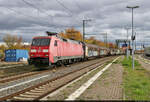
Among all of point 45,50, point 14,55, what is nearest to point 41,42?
point 45,50

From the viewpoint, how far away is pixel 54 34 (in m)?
19.9

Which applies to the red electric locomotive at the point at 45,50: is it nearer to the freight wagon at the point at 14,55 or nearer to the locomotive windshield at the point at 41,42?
the locomotive windshield at the point at 41,42

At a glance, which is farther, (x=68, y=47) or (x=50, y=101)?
(x=68, y=47)

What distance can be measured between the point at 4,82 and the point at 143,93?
7640 millimetres

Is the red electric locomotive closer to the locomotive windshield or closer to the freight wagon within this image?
the locomotive windshield

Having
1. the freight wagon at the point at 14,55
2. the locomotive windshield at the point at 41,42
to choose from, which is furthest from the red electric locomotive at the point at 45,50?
the freight wagon at the point at 14,55

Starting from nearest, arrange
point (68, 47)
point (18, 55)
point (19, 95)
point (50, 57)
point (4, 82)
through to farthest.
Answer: point (19, 95), point (4, 82), point (50, 57), point (68, 47), point (18, 55)

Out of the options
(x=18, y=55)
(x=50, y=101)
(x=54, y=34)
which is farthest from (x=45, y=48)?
(x=18, y=55)

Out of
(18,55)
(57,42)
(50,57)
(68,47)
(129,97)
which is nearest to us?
(129,97)

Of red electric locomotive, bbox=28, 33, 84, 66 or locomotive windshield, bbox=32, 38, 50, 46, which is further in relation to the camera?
locomotive windshield, bbox=32, 38, 50, 46

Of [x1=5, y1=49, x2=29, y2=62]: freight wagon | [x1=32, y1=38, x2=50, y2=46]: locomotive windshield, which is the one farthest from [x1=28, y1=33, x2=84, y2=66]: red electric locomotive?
[x1=5, y1=49, x2=29, y2=62]: freight wagon

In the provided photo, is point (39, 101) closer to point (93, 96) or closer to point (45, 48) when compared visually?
point (93, 96)

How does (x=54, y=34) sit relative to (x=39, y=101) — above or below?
above

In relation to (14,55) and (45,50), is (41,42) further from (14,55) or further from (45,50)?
(14,55)
